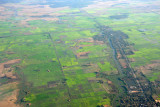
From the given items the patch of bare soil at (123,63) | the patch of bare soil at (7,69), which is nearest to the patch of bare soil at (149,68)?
the patch of bare soil at (123,63)

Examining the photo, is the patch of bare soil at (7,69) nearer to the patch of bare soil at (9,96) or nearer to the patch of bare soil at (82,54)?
the patch of bare soil at (9,96)

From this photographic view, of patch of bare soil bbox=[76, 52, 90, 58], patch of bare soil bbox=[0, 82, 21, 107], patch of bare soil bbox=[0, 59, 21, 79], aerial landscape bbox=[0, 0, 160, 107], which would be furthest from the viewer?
patch of bare soil bbox=[76, 52, 90, 58]

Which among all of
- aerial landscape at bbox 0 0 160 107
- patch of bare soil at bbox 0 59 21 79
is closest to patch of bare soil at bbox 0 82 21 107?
aerial landscape at bbox 0 0 160 107

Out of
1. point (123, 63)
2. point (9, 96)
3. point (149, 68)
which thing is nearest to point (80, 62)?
point (123, 63)

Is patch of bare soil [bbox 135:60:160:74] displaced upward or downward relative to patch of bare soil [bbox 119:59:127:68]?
downward

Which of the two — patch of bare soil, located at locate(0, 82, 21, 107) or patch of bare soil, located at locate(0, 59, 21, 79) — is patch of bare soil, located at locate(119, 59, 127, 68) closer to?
patch of bare soil, located at locate(0, 82, 21, 107)

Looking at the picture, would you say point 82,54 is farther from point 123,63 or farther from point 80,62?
point 123,63

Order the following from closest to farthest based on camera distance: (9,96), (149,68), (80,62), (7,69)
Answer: (9,96) → (149,68) → (7,69) → (80,62)

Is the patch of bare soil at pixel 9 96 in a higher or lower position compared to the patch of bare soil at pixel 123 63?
lower
